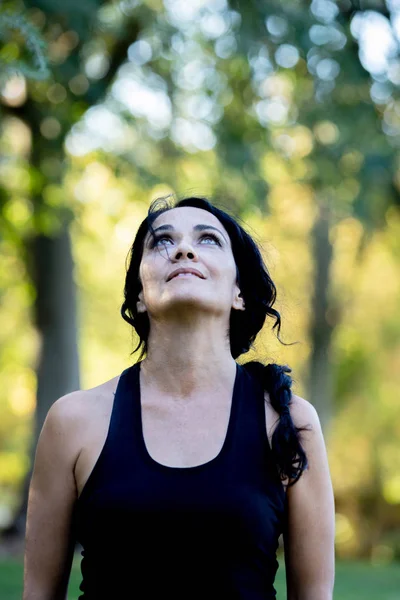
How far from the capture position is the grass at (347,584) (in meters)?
7.48

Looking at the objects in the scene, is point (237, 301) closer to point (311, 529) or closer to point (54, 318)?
point (311, 529)

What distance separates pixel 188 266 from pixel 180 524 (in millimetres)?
755

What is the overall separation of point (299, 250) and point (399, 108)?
29.9ft

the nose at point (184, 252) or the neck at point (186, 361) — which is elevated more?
the nose at point (184, 252)

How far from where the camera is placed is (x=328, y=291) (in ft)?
55.6

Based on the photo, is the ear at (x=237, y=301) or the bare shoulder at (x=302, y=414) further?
the ear at (x=237, y=301)

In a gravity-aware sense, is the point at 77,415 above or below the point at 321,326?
below

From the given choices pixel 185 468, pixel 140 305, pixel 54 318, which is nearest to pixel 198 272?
pixel 140 305

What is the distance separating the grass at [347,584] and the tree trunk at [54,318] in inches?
85.7

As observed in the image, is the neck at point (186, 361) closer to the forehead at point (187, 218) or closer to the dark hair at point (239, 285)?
the dark hair at point (239, 285)

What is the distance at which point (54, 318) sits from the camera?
11.3 m

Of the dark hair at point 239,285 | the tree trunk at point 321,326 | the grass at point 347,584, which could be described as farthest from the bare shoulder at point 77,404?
the tree trunk at point 321,326

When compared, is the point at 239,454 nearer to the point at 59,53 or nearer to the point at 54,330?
the point at 59,53

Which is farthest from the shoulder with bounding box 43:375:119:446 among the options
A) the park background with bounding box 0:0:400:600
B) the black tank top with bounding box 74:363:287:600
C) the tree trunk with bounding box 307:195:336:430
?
the tree trunk with bounding box 307:195:336:430
